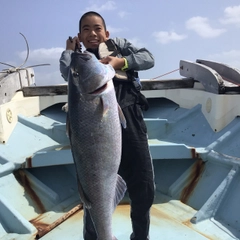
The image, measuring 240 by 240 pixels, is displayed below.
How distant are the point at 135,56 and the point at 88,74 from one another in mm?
640

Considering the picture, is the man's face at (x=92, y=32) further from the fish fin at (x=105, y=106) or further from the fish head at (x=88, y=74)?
the fish fin at (x=105, y=106)

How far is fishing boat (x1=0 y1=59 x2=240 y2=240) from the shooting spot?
10.5ft

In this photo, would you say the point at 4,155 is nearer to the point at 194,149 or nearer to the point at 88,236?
the point at 88,236

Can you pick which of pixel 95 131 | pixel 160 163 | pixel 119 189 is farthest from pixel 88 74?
pixel 160 163

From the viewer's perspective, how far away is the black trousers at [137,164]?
2352 millimetres

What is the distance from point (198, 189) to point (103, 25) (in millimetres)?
2448

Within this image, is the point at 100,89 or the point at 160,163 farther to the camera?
the point at 160,163

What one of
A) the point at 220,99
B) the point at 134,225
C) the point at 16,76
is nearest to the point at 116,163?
the point at 134,225

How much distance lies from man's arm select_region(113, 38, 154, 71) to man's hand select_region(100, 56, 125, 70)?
0.09 meters

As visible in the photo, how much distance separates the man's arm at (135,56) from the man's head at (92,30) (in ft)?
0.51

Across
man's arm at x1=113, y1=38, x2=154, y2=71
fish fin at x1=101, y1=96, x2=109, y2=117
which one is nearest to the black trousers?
man's arm at x1=113, y1=38, x2=154, y2=71

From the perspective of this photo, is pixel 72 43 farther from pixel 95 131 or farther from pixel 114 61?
pixel 95 131

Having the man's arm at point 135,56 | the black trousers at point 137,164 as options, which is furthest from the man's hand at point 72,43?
the black trousers at point 137,164

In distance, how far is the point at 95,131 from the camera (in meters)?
1.82
